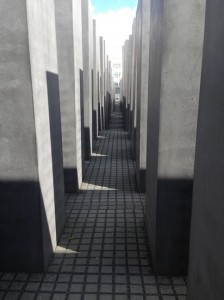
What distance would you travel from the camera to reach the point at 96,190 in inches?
314

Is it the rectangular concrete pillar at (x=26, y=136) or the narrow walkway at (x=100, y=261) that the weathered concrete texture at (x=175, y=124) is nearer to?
the narrow walkway at (x=100, y=261)

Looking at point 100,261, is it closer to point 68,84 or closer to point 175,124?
point 175,124

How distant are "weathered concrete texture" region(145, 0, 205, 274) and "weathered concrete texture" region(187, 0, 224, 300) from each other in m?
1.21

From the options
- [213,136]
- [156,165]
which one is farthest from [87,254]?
[213,136]

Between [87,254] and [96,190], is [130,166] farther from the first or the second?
[87,254]

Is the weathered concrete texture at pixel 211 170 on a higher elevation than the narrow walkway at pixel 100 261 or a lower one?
higher

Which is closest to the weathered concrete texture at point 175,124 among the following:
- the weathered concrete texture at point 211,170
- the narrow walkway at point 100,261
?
the narrow walkway at point 100,261

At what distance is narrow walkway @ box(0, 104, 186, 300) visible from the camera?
407 cm

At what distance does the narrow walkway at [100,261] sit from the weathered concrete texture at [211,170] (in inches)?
59.0

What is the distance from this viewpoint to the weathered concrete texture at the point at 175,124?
3752 mm

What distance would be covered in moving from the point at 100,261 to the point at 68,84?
417 cm

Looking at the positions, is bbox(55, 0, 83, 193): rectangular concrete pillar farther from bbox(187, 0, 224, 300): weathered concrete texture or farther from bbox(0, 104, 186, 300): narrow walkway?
bbox(187, 0, 224, 300): weathered concrete texture

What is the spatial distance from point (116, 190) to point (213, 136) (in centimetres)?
581

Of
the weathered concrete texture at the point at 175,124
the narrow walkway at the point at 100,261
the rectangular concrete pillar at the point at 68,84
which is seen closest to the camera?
the weathered concrete texture at the point at 175,124
